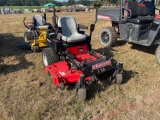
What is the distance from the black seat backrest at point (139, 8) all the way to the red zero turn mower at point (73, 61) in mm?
1952

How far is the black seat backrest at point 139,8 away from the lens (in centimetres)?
619

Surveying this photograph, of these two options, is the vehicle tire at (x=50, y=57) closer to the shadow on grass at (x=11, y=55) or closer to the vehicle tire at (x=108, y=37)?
the shadow on grass at (x=11, y=55)

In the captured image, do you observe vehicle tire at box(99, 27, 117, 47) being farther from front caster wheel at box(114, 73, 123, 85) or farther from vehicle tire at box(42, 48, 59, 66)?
front caster wheel at box(114, 73, 123, 85)

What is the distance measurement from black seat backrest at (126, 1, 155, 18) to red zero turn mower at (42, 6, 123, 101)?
195 cm

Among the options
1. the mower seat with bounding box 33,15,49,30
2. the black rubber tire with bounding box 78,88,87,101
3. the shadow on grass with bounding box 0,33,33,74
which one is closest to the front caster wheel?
the black rubber tire with bounding box 78,88,87,101

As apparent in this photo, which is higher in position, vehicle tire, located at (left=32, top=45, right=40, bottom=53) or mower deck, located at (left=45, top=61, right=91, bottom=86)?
vehicle tire, located at (left=32, top=45, right=40, bottom=53)

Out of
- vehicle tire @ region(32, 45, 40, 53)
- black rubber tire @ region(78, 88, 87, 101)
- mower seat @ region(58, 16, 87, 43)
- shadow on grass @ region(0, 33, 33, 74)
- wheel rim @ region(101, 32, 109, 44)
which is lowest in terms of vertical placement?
black rubber tire @ region(78, 88, 87, 101)

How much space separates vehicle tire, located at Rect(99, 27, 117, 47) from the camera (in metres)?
6.72

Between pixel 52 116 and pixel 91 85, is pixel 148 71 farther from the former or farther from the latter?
pixel 52 116

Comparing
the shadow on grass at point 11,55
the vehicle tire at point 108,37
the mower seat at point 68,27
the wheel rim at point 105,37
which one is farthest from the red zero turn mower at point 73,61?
the wheel rim at point 105,37

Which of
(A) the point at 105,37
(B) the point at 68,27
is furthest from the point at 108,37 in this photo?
(B) the point at 68,27

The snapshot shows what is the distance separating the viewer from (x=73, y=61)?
4.26 metres

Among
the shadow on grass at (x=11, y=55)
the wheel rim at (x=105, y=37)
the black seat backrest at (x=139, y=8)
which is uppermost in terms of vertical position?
the black seat backrest at (x=139, y=8)

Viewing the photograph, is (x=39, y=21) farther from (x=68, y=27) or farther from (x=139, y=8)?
(x=139, y=8)
